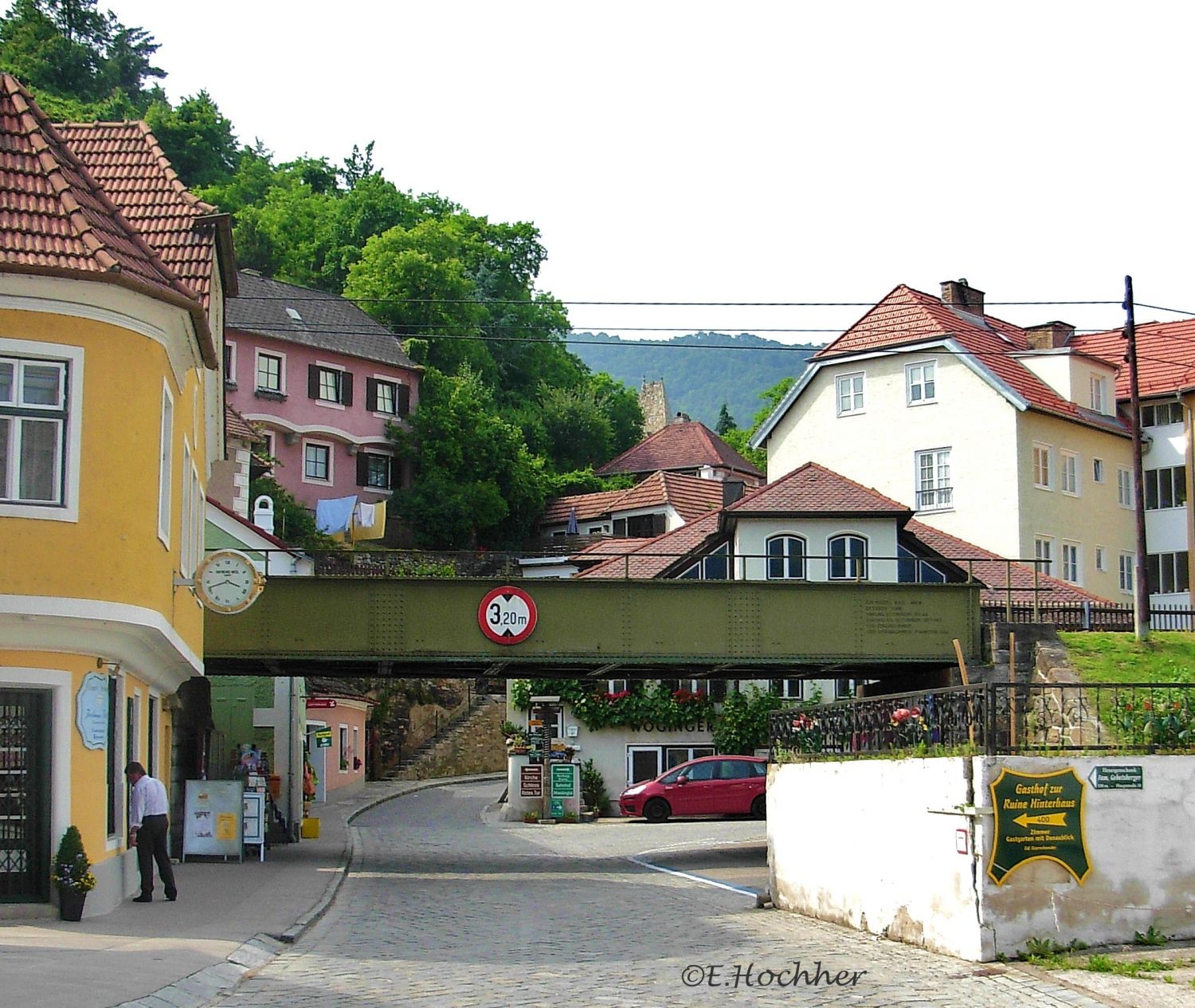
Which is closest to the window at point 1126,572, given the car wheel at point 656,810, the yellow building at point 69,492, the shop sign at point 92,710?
the car wheel at point 656,810

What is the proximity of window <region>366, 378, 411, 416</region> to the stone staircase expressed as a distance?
15.7 meters

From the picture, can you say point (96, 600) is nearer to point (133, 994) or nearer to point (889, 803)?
point (133, 994)

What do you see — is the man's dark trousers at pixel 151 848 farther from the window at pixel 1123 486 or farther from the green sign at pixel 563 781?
the window at pixel 1123 486

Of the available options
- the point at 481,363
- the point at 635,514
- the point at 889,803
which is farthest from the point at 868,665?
the point at 481,363

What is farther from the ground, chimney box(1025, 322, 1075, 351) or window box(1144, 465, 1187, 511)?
chimney box(1025, 322, 1075, 351)

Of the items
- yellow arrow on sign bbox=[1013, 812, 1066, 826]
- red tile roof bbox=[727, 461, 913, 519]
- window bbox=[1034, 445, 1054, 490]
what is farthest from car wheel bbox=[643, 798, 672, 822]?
yellow arrow on sign bbox=[1013, 812, 1066, 826]

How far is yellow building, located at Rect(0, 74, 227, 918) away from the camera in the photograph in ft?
55.0

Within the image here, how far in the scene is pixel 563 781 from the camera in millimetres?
43719

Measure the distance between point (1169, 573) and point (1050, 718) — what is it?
149 ft

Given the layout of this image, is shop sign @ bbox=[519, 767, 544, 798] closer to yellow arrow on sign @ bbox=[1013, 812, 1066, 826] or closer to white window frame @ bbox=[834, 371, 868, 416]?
white window frame @ bbox=[834, 371, 868, 416]

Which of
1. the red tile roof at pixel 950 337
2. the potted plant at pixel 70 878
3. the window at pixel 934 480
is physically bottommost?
the potted plant at pixel 70 878

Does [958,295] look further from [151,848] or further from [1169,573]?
[151,848]

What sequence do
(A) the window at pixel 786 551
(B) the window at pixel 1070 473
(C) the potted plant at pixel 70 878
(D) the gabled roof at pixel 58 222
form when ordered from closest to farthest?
(C) the potted plant at pixel 70 878 → (D) the gabled roof at pixel 58 222 → (A) the window at pixel 786 551 → (B) the window at pixel 1070 473

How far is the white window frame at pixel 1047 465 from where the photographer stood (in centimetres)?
5462
